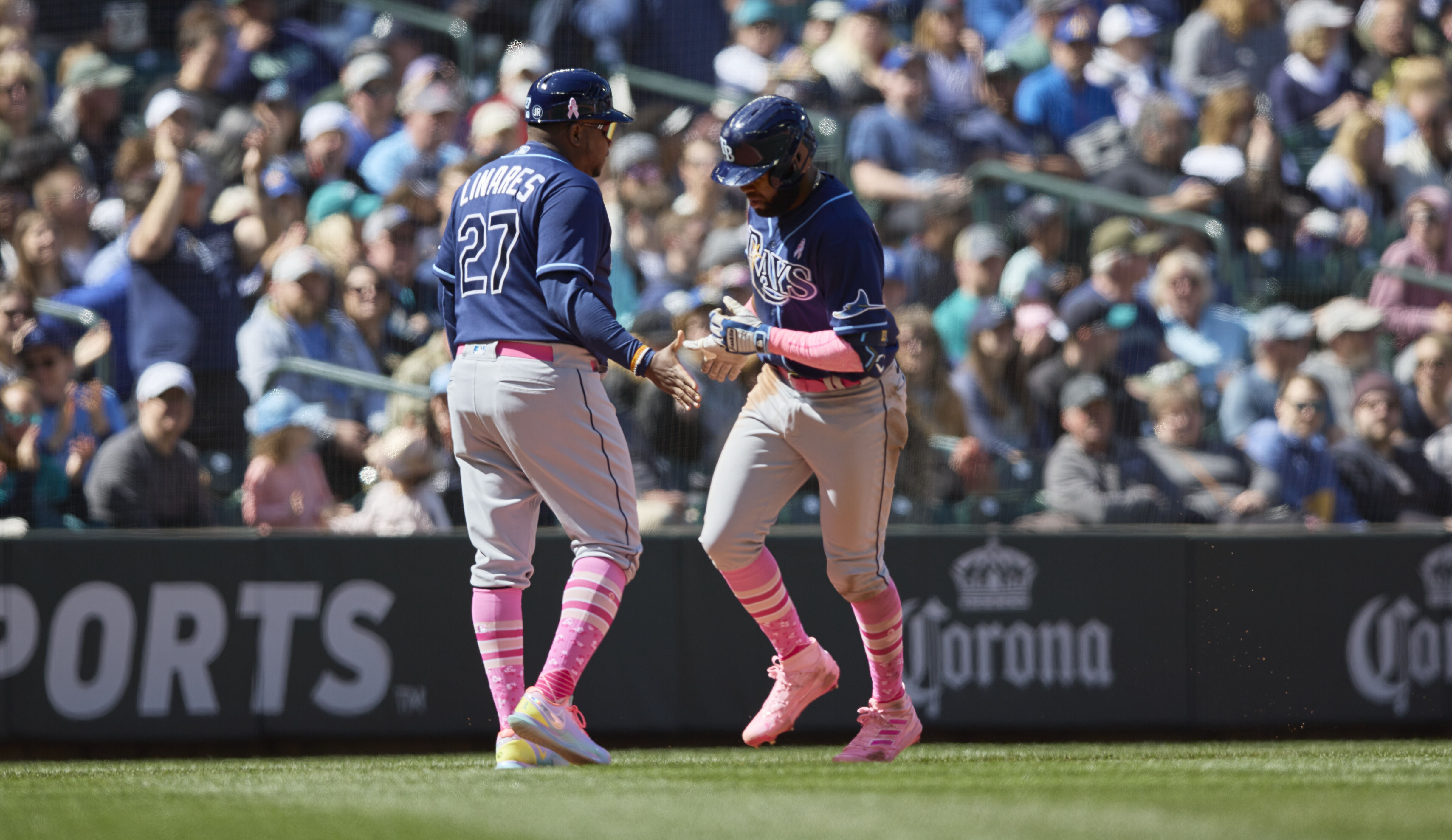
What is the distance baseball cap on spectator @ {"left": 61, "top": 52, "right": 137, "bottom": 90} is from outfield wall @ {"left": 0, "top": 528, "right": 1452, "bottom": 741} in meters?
2.95

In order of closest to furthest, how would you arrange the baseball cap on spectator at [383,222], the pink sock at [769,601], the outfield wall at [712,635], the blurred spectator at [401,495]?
1. the pink sock at [769,601]
2. the outfield wall at [712,635]
3. the blurred spectator at [401,495]
4. the baseball cap on spectator at [383,222]

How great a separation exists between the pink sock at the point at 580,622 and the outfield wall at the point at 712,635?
2.70m

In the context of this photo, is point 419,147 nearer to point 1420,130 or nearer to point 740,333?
point 740,333

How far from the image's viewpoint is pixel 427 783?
422 cm

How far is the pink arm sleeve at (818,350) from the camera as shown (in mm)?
4777

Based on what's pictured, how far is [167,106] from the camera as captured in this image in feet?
28.2

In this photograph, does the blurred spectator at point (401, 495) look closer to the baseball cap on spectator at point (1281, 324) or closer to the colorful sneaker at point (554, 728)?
the colorful sneaker at point (554, 728)

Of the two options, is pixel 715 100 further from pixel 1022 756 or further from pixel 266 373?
pixel 1022 756

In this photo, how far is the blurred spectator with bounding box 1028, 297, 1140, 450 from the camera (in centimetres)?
816

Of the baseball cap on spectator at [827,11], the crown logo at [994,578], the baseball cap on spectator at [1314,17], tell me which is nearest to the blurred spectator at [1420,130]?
the baseball cap on spectator at [1314,17]

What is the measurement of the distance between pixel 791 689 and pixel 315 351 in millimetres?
3657

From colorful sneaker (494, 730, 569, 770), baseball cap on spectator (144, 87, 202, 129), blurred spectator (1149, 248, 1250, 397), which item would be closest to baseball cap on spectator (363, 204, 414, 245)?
→ baseball cap on spectator (144, 87, 202, 129)

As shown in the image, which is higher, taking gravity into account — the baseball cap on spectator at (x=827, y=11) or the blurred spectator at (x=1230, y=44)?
the baseball cap on spectator at (x=827, y=11)

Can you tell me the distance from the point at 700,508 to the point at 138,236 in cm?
322
